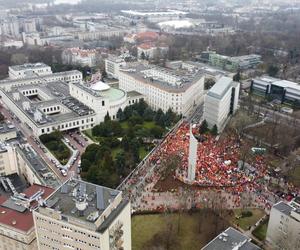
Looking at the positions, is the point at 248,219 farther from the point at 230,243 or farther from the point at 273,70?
the point at 273,70

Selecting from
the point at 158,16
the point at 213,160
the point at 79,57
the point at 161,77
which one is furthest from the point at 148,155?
the point at 158,16

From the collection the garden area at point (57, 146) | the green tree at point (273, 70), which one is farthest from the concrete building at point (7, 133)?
the green tree at point (273, 70)

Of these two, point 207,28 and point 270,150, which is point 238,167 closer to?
point 270,150

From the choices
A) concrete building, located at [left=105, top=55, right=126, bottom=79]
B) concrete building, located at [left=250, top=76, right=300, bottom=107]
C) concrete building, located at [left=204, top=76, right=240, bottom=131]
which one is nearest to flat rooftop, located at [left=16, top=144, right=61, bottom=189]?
concrete building, located at [left=204, top=76, right=240, bottom=131]

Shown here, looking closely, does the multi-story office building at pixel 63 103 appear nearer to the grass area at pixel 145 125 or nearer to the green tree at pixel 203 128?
the grass area at pixel 145 125

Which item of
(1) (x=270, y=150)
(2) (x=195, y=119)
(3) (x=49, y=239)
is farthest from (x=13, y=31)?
(3) (x=49, y=239)

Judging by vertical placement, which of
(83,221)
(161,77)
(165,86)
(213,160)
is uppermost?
(83,221)
